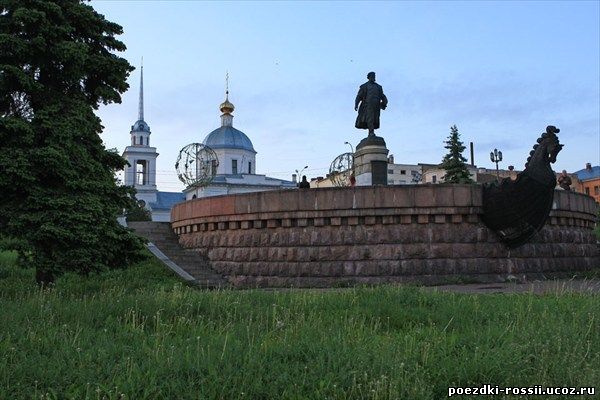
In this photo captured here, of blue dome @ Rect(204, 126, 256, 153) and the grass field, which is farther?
blue dome @ Rect(204, 126, 256, 153)

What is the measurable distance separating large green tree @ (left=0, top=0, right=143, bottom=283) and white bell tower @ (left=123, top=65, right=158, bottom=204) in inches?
2285

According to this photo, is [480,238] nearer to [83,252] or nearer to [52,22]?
[83,252]

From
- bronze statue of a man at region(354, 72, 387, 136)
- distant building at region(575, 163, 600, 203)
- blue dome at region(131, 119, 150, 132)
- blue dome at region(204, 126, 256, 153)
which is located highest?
blue dome at region(131, 119, 150, 132)

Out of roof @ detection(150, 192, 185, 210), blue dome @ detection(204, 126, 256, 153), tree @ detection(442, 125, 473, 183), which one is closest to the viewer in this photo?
tree @ detection(442, 125, 473, 183)

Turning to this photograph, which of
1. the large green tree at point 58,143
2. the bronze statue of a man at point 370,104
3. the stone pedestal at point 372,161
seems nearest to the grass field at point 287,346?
the large green tree at point 58,143

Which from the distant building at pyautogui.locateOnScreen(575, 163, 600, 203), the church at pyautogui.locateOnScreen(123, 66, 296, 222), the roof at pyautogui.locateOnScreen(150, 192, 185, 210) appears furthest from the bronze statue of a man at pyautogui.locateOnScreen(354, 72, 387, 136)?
the distant building at pyautogui.locateOnScreen(575, 163, 600, 203)

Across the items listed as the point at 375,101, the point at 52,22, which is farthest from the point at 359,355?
the point at 375,101

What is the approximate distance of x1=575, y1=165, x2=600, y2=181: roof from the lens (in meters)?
80.6

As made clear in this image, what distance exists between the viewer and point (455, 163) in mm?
39281

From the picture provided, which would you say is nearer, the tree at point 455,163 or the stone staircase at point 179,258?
the stone staircase at point 179,258

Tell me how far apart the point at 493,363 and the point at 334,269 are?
29.1ft

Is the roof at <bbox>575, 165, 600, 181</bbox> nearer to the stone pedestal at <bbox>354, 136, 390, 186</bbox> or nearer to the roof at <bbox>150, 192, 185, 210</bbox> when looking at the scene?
the roof at <bbox>150, 192, 185, 210</bbox>

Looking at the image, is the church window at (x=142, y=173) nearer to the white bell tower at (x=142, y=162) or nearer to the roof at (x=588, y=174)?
the white bell tower at (x=142, y=162)

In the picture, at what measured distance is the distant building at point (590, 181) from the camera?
78875 mm
